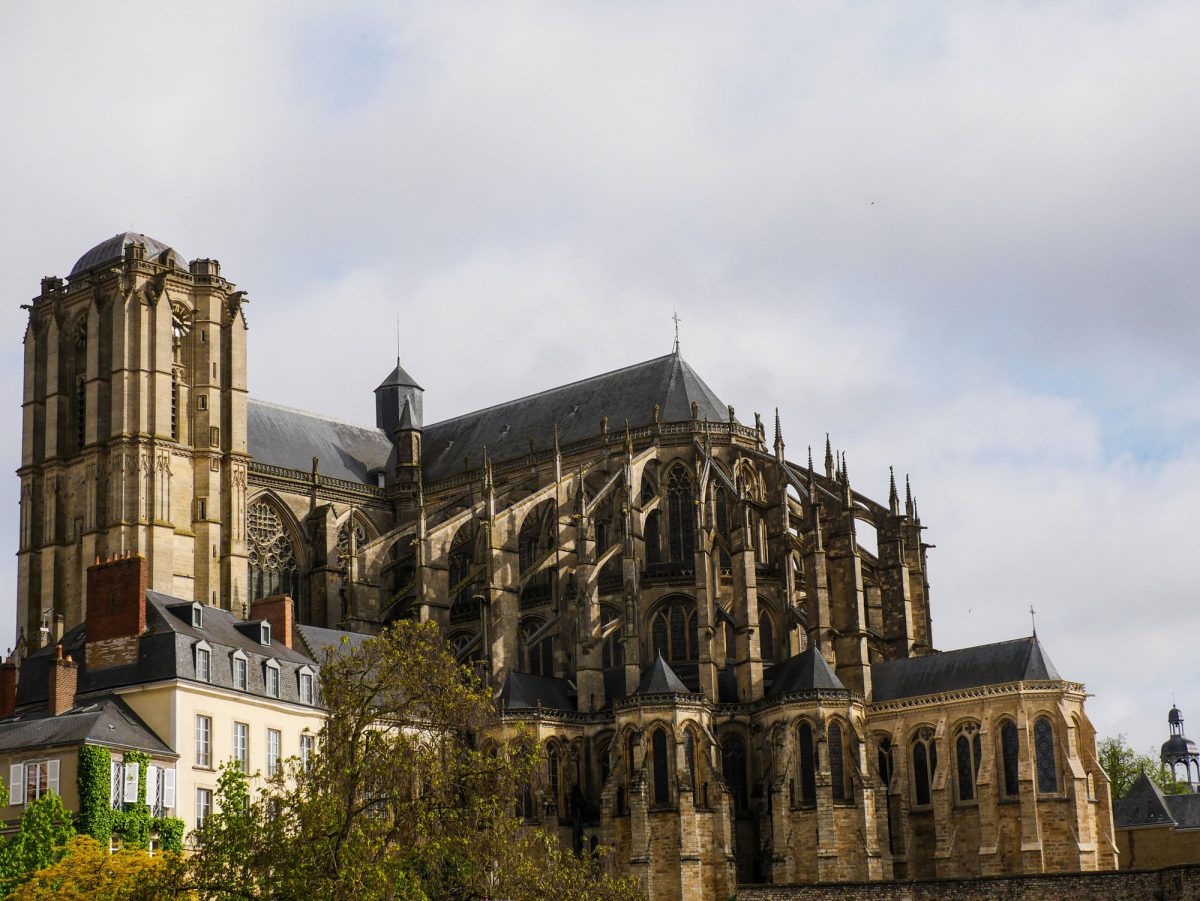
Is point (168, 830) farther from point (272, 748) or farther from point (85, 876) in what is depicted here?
point (85, 876)

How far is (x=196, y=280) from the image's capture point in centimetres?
5928

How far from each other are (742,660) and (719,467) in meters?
7.50

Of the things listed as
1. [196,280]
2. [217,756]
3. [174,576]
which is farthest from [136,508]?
[217,756]

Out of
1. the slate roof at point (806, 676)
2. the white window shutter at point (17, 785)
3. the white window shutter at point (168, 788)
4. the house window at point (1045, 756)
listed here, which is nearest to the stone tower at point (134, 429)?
the white window shutter at point (168, 788)

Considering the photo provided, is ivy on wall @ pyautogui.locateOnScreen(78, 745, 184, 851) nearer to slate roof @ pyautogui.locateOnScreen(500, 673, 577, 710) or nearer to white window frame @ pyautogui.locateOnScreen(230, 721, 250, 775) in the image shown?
white window frame @ pyautogui.locateOnScreen(230, 721, 250, 775)

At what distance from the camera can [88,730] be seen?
37562 mm

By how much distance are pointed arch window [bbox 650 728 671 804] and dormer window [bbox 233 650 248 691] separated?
1199 cm

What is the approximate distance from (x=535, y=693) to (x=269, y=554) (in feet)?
43.9

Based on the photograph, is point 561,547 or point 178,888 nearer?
point 178,888

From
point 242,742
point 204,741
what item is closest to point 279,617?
point 242,742

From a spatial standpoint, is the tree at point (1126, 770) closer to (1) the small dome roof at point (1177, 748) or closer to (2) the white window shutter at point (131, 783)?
(1) the small dome roof at point (1177, 748)

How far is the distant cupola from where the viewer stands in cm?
7194

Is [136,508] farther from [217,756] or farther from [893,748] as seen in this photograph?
[893,748]

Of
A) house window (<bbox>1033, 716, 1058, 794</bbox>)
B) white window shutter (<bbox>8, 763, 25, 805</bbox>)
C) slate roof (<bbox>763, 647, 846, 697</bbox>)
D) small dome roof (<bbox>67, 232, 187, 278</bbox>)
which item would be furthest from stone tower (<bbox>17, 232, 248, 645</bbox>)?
house window (<bbox>1033, 716, 1058, 794</bbox>)
